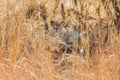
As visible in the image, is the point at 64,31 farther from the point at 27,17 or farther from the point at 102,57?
the point at 102,57

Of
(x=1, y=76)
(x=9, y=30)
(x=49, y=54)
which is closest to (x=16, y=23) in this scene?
(x=9, y=30)

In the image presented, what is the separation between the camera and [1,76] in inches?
110

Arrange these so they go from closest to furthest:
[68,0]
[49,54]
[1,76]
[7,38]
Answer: [1,76]
[49,54]
[7,38]
[68,0]

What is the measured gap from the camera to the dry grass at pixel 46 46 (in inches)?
111

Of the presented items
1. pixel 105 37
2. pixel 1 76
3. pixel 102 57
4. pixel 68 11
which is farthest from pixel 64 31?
pixel 1 76

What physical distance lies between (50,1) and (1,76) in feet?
3.89

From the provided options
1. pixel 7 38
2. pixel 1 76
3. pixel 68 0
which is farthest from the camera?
pixel 68 0

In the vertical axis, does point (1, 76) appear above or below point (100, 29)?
below

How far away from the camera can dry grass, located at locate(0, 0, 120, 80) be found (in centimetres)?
283

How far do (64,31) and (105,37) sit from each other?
494 millimetres

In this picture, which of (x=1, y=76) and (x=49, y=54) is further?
(x=49, y=54)

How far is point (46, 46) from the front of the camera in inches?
127

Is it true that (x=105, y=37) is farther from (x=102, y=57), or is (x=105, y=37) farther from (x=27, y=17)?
(x=27, y=17)

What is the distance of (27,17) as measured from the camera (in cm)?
386
